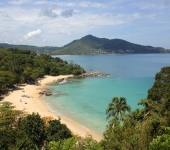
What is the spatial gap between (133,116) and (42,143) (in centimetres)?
1216

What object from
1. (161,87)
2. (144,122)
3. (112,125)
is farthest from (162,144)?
(112,125)

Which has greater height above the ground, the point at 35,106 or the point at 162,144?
the point at 162,144

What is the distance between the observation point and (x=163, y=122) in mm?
14555

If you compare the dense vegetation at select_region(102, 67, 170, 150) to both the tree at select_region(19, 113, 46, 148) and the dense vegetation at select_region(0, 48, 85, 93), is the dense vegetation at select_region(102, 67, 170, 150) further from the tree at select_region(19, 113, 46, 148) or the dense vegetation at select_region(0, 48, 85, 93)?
the dense vegetation at select_region(0, 48, 85, 93)

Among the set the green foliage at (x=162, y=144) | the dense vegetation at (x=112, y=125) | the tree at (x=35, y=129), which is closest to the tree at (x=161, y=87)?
the dense vegetation at (x=112, y=125)

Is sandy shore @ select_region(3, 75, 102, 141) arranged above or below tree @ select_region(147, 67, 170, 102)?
below

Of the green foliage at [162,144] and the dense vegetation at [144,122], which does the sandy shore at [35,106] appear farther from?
the green foliage at [162,144]

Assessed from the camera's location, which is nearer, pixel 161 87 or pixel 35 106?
pixel 161 87

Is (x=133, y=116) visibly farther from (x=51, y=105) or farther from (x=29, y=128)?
(x=51, y=105)

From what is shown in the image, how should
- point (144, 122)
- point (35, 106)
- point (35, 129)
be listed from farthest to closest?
point (35, 106) < point (35, 129) < point (144, 122)

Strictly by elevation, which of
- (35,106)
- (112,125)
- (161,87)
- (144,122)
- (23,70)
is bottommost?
(35,106)

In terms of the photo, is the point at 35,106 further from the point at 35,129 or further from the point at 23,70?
the point at 23,70

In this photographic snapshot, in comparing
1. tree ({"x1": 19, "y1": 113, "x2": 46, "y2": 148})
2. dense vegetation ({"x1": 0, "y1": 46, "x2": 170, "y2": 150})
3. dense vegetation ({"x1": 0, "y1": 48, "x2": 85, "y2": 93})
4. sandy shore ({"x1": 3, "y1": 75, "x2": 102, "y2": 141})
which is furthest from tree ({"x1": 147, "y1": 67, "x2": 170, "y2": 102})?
dense vegetation ({"x1": 0, "y1": 48, "x2": 85, "y2": 93})

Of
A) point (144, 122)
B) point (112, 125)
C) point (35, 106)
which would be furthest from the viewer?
point (35, 106)
